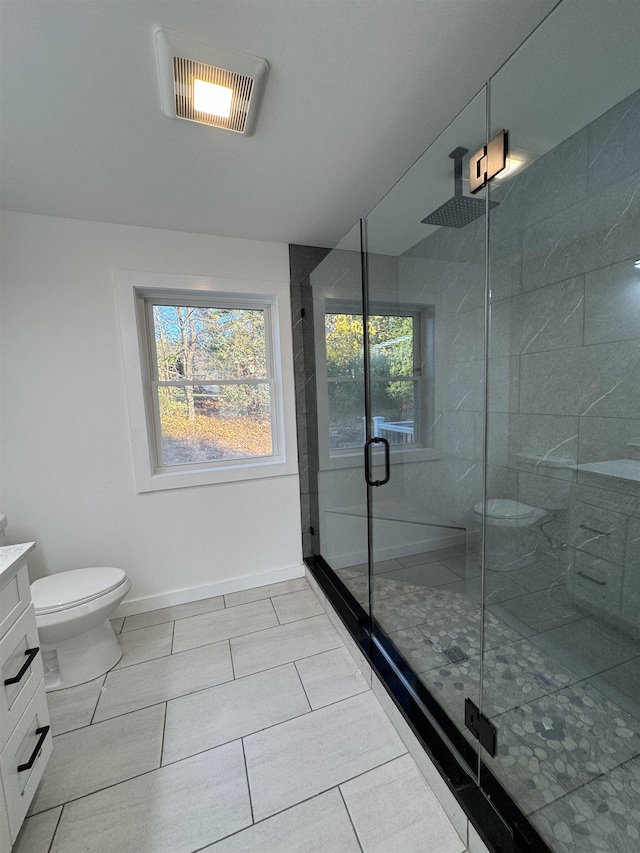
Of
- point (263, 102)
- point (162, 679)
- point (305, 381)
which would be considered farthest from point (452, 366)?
point (162, 679)

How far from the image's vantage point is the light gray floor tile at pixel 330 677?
1.46 m

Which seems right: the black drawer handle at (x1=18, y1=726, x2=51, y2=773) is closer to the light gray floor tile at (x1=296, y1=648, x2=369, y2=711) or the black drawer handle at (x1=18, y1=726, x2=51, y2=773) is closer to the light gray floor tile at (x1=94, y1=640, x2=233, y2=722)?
the light gray floor tile at (x1=94, y1=640, x2=233, y2=722)

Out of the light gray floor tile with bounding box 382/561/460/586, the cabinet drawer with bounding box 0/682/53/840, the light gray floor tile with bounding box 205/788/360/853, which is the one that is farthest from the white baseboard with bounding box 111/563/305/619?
the light gray floor tile with bounding box 205/788/360/853

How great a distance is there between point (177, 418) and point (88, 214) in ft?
4.09

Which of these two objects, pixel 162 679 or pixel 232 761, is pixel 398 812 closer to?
pixel 232 761

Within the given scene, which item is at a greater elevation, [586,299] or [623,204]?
[623,204]

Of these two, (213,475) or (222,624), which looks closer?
(222,624)

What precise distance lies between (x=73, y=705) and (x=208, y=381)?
1.80 m

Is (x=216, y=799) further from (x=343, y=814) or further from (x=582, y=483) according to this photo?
(x=582, y=483)

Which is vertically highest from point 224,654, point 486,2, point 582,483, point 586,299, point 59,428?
point 486,2

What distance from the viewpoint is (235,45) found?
0.95 meters

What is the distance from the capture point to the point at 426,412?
7.55 feet

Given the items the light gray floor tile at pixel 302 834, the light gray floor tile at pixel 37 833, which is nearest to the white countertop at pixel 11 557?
the light gray floor tile at pixel 37 833

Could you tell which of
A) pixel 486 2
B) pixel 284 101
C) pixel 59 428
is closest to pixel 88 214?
pixel 59 428
